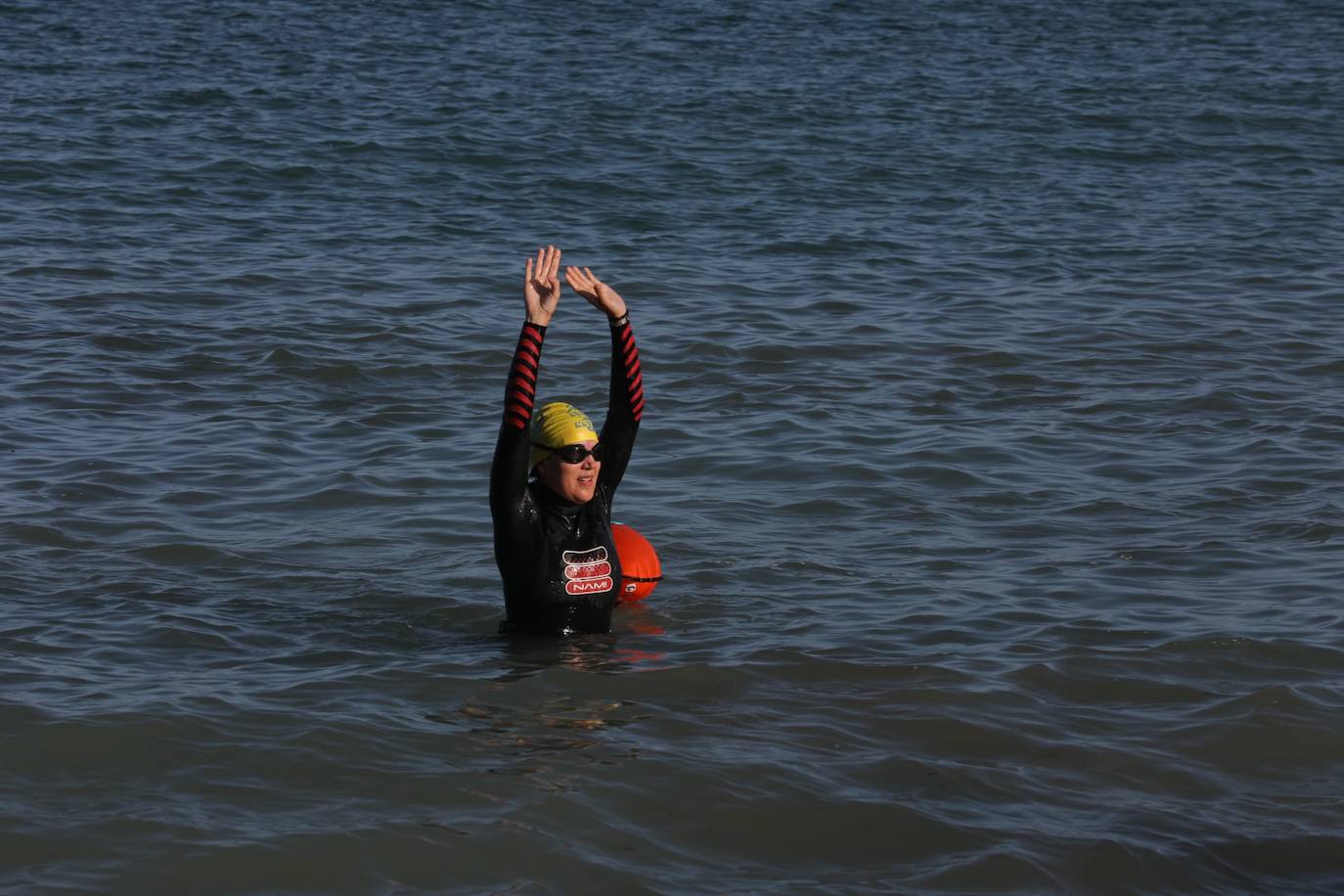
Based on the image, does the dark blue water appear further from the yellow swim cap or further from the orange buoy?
the yellow swim cap

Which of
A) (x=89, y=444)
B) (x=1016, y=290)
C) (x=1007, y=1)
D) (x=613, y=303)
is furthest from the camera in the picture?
(x=1007, y=1)

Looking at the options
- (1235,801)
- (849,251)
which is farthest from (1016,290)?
(1235,801)

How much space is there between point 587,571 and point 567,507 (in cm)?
35

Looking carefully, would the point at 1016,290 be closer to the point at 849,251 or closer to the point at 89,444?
the point at 849,251

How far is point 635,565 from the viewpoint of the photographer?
897 centimetres

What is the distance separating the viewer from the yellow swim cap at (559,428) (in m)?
8.27

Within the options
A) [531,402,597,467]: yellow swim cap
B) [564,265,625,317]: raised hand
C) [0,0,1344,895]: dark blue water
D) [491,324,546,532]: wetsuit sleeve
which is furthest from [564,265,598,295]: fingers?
[0,0,1344,895]: dark blue water

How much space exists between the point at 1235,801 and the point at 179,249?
14.0 meters

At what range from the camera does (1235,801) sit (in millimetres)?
7004

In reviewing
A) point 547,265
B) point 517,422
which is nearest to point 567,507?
point 517,422

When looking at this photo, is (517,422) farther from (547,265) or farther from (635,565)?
(635,565)

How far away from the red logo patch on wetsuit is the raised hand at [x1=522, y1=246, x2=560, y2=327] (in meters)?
1.45

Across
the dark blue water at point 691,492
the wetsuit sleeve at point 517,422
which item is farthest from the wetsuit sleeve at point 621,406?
the dark blue water at point 691,492

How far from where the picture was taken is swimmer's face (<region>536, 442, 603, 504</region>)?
832cm
